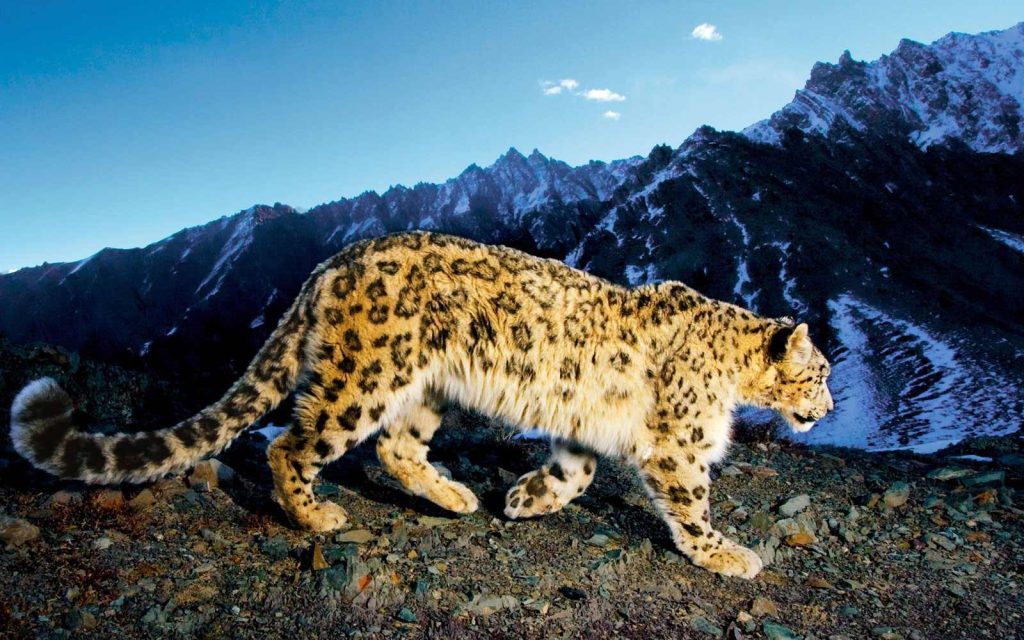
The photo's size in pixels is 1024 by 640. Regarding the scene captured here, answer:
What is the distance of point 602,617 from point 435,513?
2021mm

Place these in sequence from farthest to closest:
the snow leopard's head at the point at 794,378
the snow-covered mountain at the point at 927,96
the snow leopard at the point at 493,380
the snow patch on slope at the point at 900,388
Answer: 1. the snow-covered mountain at the point at 927,96
2. the snow patch on slope at the point at 900,388
3. the snow leopard's head at the point at 794,378
4. the snow leopard at the point at 493,380

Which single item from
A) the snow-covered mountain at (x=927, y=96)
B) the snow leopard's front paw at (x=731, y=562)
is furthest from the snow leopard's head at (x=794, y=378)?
the snow-covered mountain at (x=927, y=96)

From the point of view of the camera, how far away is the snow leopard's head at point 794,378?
6328 mm

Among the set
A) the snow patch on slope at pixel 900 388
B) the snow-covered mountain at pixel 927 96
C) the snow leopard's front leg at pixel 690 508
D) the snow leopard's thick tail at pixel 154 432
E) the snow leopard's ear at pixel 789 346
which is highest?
the snow-covered mountain at pixel 927 96

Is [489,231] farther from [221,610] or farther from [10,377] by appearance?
[221,610]

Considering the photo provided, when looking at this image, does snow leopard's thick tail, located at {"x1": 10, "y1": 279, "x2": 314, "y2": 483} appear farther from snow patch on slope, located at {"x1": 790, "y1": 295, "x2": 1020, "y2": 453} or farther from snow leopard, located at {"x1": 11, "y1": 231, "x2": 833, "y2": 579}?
snow patch on slope, located at {"x1": 790, "y1": 295, "x2": 1020, "y2": 453}

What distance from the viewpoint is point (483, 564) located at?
5.25m

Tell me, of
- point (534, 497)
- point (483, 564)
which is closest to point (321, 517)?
point (483, 564)

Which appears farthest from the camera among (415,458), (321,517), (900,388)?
(900,388)

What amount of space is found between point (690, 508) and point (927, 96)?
107 metres

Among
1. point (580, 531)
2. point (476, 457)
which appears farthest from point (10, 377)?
point (580, 531)

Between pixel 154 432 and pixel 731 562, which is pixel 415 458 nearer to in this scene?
pixel 154 432

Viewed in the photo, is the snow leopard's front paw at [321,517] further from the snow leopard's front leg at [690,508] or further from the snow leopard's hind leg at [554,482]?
the snow leopard's front leg at [690,508]

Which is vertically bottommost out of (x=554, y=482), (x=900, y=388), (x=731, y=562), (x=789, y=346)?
(x=900, y=388)
